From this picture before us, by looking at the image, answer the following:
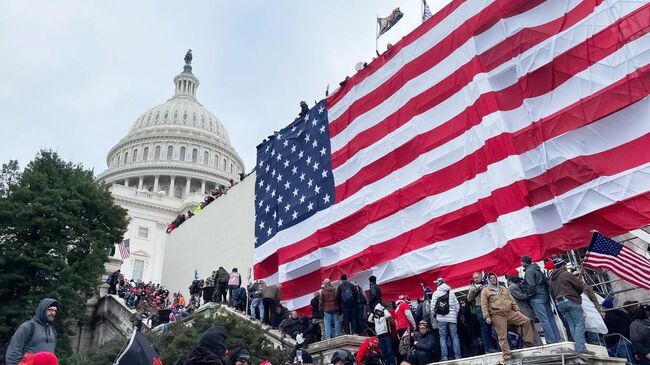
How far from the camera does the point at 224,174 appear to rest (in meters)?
89.5

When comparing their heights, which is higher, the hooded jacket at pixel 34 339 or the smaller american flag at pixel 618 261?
the smaller american flag at pixel 618 261

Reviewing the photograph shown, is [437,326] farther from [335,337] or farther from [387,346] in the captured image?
[335,337]

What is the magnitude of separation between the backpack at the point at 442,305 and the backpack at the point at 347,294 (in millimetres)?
3052

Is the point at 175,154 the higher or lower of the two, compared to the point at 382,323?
higher

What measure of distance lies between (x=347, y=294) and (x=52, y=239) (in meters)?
16.2

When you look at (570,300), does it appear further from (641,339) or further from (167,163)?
(167,163)

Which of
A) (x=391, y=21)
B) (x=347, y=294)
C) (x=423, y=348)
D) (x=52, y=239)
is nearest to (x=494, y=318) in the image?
(x=423, y=348)

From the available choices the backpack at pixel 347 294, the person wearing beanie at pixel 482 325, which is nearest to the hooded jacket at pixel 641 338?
the person wearing beanie at pixel 482 325

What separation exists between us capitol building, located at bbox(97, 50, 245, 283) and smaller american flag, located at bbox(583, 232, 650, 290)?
2348 inches

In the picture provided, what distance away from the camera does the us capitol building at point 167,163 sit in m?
66.1

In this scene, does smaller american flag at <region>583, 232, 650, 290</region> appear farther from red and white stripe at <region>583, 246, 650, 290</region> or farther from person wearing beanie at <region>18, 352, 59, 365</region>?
person wearing beanie at <region>18, 352, 59, 365</region>

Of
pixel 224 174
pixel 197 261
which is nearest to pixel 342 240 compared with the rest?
pixel 197 261

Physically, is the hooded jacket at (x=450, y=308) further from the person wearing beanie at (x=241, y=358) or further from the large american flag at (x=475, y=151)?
the person wearing beanie at (x=241, y=358)

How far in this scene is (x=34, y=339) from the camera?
6.39m
